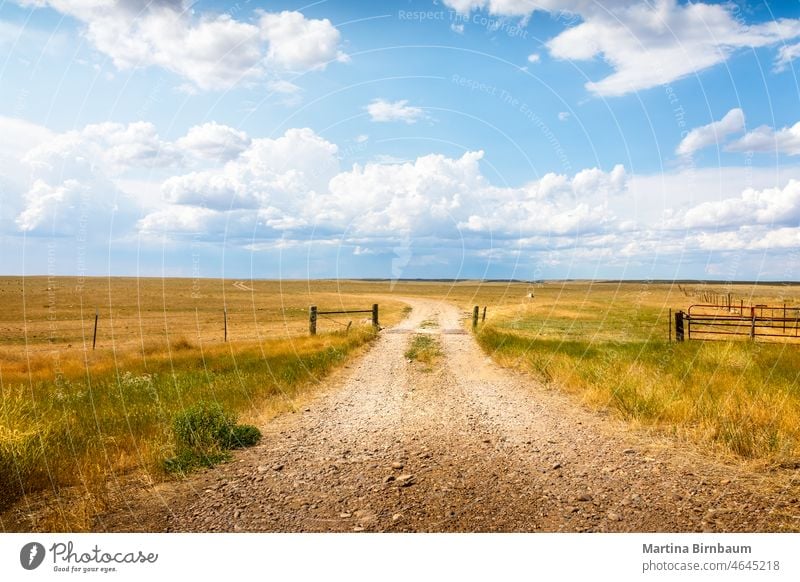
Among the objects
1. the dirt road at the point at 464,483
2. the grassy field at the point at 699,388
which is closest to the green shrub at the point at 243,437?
the dirt road at the point at 464,483

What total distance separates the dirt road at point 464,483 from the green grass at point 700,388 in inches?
26.0

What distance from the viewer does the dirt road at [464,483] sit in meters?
5.12

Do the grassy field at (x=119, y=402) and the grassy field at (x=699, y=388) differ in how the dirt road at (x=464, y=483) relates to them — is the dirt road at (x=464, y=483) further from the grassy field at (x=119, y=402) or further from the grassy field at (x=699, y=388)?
the grassy field at (x=119, y=402)

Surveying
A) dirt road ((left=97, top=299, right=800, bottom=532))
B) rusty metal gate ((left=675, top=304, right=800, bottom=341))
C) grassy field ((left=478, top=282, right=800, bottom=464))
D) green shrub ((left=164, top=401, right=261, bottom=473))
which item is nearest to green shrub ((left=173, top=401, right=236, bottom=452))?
green shrub ((left=164, top=401, right=261, bottom=473))

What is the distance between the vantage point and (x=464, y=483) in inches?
241

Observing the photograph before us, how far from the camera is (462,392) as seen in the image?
12414 millimetres

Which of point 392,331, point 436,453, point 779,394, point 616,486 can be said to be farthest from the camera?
point 392,331

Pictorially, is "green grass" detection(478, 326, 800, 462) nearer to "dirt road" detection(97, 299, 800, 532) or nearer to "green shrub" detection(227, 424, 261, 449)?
"dirt road" detection(97, 299, 800, 532)

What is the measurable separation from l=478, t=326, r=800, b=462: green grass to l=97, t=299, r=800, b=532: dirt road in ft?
2.17

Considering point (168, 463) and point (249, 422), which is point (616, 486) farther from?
point (249, 422)

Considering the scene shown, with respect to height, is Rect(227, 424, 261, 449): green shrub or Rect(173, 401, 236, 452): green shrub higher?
Rect(173, 401, 236, 452): green shrub

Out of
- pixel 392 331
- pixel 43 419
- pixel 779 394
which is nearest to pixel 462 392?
pixel 779 394

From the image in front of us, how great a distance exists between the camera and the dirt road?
512 centimetres
